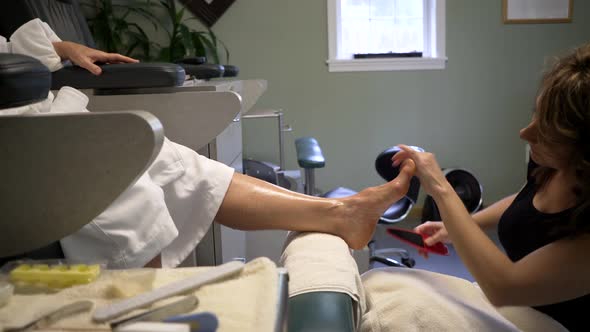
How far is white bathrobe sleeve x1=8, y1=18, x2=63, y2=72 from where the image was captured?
1.17 meters

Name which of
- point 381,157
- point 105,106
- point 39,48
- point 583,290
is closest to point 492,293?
point 583,290

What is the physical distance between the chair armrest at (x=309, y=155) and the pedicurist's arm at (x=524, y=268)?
99 centimetres

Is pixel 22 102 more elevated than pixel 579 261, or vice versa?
pixel 22 102

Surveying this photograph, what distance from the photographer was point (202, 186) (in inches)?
38.2

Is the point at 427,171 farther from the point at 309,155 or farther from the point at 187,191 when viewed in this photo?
the point at 309,155

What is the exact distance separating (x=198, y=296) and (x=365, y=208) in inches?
24.8

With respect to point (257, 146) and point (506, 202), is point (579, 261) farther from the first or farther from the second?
point (257, 146)

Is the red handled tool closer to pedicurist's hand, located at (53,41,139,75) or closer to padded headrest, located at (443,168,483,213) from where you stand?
pedicurist's hand, located at (53,41,139,75)

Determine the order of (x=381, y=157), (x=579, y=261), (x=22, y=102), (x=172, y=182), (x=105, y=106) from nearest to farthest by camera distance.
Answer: (x=22, y=102) < (x=579, y=261) < (x=172, y=182) < (x=105, y=106) < (x=381, y=157)

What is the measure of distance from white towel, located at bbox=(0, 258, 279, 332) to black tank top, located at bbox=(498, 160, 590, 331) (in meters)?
0.52

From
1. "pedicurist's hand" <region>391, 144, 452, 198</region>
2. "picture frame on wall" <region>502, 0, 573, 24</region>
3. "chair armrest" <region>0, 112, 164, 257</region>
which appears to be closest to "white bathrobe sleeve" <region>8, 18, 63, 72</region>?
"chair armrest" <region>0, 112, 164, 257</region>

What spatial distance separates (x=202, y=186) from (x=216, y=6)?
2078mm

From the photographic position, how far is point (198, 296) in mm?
469

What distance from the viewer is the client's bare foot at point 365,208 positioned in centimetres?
97
